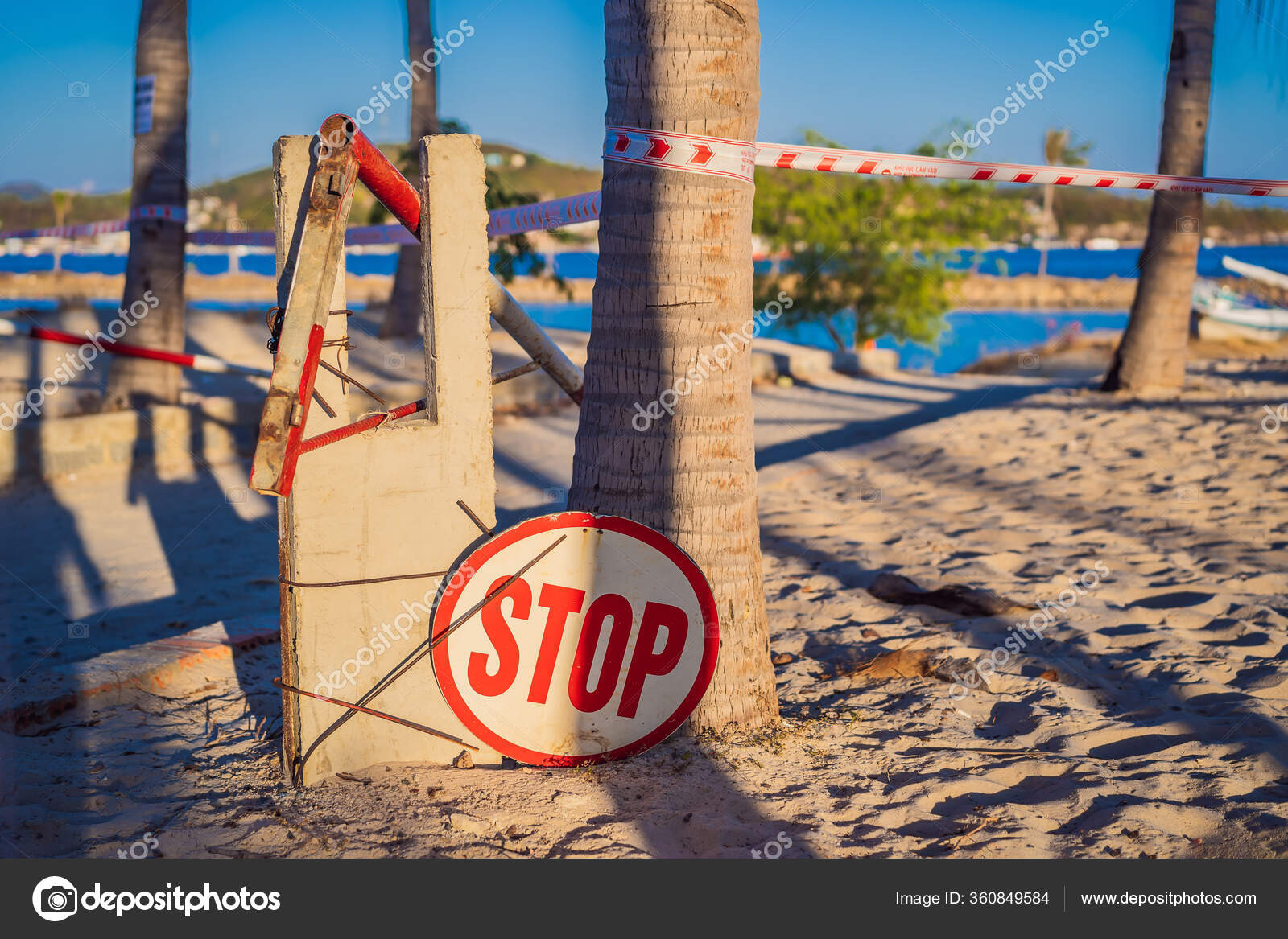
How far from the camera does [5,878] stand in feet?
7.50

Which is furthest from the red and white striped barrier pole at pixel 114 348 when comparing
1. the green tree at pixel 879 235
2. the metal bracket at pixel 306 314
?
the green tree at pixel 879 235

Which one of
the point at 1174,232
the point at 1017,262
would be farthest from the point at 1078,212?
the point at 1174,232

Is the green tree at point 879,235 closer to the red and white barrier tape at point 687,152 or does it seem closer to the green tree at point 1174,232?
the green tree at point 1174,232

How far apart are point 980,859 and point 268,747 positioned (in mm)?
2220

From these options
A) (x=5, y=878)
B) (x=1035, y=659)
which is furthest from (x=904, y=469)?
(x=5, y=878)

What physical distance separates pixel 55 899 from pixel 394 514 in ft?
4.05

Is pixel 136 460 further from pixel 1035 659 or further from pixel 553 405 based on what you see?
pixel 1035 659

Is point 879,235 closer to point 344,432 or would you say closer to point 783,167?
point 783,167

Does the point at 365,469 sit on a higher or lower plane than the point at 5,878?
higher

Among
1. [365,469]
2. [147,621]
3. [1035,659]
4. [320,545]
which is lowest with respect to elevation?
[147,621]

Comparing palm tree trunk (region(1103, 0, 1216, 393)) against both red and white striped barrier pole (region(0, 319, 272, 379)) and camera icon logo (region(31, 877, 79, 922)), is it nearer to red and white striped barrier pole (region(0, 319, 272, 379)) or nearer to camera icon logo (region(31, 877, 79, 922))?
red and white striped barrier pole (region(0, 319, 272, 379))

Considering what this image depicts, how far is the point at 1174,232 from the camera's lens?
9523mm

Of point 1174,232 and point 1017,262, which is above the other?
point 1017,262

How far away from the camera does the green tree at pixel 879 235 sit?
19.9 metres
